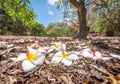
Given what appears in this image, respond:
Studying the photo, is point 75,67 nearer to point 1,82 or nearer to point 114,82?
point 114,82

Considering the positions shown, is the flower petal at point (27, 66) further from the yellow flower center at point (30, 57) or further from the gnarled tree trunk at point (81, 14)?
the gnarled tree trunk at point (81, 14)

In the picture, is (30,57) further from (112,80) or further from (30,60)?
(112,80)

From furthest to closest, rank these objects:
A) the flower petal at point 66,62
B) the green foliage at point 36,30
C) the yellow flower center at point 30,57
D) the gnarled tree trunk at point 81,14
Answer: the green foliage at point 36,30 < the gnarled tree trunk at point 81,14 < the flower petal at point 66,62 < the yellow flower center at point 30,57

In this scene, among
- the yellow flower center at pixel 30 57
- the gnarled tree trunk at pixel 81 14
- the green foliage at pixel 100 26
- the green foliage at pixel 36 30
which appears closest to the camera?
the yellow flower center at pixel 30 57

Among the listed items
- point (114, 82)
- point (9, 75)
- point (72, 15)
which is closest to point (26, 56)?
point (9, 75)

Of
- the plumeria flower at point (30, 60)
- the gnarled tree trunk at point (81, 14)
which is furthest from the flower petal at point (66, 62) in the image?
the gnarled tree trunk at point (81, 14)

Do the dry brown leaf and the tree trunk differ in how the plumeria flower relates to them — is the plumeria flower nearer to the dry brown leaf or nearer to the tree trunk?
the dry brown leaf

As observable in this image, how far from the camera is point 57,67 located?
210cm

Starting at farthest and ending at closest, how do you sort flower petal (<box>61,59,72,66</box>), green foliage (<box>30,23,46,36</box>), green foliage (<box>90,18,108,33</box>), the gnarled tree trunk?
green foliage (<box>90,18,108,33</box>), green foliage (<box>30,23,46,36</box>), the gnarled tree trunk, flower petal (<box>61,59,72,66</box>)

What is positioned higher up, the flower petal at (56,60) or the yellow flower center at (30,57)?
the yellow flower center at (30,57)

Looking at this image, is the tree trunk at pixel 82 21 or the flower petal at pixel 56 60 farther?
the tree trunk at pixel 82 21

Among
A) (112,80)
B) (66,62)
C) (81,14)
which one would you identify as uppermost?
(81,14)

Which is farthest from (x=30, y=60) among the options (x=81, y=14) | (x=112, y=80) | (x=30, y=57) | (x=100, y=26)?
(x=100, y=26)

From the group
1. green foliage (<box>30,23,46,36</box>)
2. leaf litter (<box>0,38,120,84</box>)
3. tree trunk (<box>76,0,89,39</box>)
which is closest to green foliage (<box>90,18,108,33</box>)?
green foliage (<box>30,23,46,36</box>)
